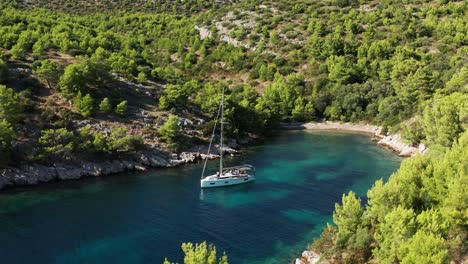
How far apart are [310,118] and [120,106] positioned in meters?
56.3

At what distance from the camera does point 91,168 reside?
7131cm

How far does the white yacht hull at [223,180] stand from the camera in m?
68.1

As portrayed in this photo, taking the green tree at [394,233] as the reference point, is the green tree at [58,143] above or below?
below

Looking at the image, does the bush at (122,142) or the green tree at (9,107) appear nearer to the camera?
the green tree at (9,107)

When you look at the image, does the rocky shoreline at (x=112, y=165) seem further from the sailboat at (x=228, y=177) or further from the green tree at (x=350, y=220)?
the green tree at (x=350, y=220)

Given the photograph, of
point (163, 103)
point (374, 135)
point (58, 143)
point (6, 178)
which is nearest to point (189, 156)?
point (163, 103)

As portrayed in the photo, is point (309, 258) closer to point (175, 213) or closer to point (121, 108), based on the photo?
point (175, 213)

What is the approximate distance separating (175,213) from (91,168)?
21.3 metres

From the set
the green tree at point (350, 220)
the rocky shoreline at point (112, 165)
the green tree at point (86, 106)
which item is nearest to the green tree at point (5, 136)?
the rocky shoreline at point (112, 165)

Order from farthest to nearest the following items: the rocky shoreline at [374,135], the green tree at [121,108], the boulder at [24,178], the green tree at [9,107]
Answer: the green tree at [121,108] → the green tree at [9,107] → the boulder at [24,178] → the rocky shoreline at [374,135]

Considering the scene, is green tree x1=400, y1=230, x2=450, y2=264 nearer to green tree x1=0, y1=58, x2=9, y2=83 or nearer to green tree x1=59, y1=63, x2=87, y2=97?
green tree x1=59, y1=63, x2=87, y2=97

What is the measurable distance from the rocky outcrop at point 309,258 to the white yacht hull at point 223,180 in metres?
26.5

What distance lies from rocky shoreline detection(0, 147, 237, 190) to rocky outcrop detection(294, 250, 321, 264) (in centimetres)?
3918

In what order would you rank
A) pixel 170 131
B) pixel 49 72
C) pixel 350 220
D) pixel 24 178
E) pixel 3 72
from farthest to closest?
pixel 49 72
pixel 170 131
pixel 3 72
pixel 24 178
pixel 350 220
